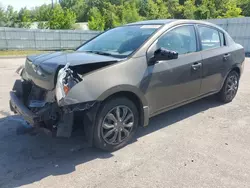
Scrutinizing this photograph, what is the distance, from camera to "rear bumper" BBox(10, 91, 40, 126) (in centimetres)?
299

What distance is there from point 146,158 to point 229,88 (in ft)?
9.65

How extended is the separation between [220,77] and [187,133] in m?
1.50

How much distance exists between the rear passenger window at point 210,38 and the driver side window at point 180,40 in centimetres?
26

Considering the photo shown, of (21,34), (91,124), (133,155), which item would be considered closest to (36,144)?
(91,124)

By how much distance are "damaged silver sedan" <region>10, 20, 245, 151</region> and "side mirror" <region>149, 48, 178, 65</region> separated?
14 millimetres

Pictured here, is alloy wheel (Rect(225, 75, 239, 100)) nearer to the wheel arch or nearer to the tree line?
the wheel arch

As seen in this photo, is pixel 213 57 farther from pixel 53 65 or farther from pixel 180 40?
pixel 53 65

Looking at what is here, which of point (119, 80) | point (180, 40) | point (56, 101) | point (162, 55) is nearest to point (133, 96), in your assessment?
point (119, 80)

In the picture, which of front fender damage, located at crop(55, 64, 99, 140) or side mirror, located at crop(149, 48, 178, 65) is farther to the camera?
side mirror, located at crop(149, 48, 178, 65)

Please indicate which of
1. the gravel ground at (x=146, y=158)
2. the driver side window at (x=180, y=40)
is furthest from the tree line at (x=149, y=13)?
the gravel ground at (x=146, y=158)

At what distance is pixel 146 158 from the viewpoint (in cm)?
336

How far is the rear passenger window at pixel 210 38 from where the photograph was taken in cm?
462

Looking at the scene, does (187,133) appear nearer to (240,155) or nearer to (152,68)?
(240,155)

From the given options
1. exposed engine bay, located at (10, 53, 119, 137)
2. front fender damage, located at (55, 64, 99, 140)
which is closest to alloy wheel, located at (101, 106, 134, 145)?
front fender damage, located at (55, 64, 99, 140)
